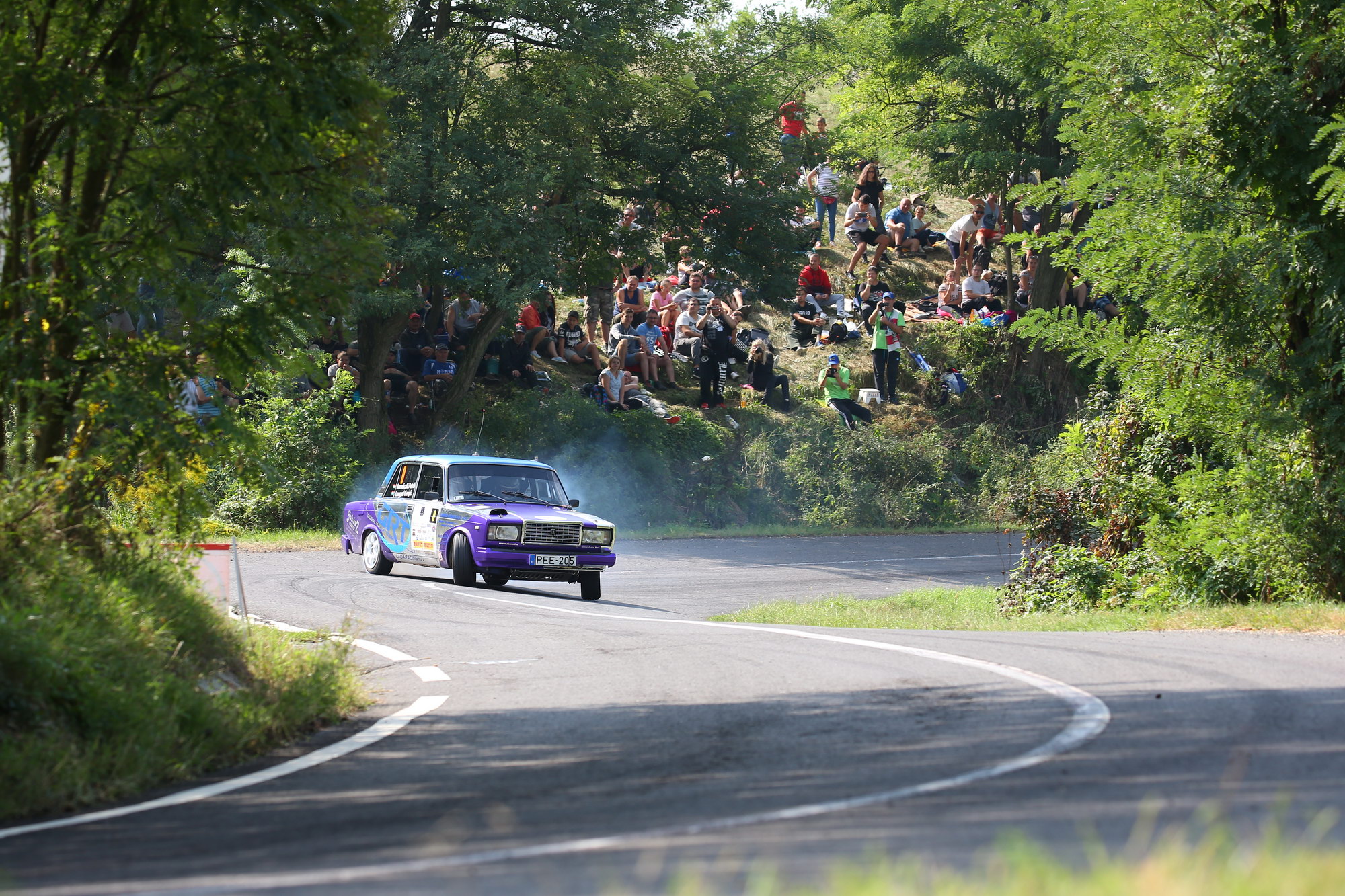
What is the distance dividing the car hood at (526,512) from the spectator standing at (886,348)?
16567 millimetres

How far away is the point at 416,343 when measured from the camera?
31062mm

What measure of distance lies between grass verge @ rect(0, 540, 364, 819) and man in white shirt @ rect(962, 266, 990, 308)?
30711mm

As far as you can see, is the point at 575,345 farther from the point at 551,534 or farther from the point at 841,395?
the point at 551,534

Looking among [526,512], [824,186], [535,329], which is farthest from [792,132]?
[526,512]

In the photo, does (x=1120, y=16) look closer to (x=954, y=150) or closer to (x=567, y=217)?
(x=567, y=217)

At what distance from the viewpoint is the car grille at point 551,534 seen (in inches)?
695

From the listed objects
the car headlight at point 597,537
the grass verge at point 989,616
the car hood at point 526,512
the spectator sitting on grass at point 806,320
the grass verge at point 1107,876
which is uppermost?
the spectator sitting on grass at point 806,320

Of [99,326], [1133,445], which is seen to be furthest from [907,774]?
[1133,445]

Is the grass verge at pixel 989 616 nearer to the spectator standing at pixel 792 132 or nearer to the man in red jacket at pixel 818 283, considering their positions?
the spectator standing at pixel 792 132

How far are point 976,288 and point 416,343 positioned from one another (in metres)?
16.0

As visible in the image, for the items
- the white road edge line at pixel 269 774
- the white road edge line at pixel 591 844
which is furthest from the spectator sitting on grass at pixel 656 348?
the white road edge line at pixel 591 844

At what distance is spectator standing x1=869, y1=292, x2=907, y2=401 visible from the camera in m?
33.2

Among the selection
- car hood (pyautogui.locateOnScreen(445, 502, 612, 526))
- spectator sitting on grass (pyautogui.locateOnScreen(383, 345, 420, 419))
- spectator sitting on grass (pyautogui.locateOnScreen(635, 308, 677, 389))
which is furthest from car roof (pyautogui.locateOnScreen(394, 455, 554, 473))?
spectator sitting on grass (pyautogui.locateOnScreen(635, 308, 677, 389))

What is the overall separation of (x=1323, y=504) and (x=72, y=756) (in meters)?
12.2
